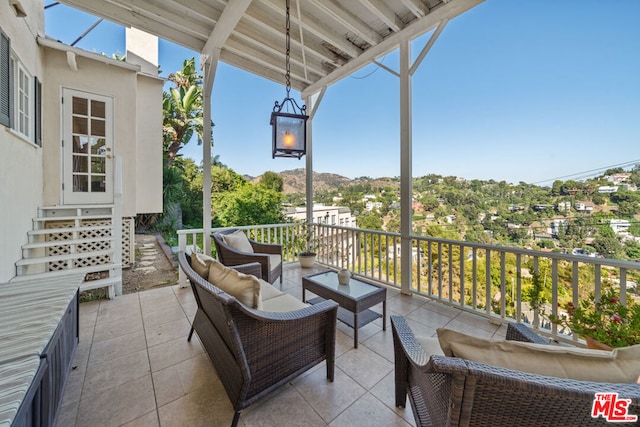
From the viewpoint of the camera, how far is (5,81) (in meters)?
2.42

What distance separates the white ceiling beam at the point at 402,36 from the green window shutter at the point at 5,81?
3891 millimetres

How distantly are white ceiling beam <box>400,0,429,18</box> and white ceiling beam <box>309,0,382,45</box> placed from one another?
626 millimetres

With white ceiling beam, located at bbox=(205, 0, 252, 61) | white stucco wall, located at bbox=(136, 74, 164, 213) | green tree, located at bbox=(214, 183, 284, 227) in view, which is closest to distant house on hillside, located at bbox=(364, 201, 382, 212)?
white ceiling beam, located at bbox=(205, 0, 252, 61)

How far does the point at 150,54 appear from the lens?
6.01 meters

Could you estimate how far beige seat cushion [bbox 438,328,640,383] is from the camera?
786 mm

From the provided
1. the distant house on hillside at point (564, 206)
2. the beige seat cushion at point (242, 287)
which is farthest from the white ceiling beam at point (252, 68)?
the distant house on hillside at point (564, 206)

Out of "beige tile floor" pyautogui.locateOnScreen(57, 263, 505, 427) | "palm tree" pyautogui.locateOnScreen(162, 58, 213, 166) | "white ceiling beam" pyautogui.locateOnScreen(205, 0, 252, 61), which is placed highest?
"palm tree" pyautogui.locateOnScreen(162, 58, 213, 166)

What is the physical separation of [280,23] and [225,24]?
2.59ft

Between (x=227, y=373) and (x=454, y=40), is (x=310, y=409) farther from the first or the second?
(x=454, y=40)

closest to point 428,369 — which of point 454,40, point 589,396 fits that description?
point 589,396

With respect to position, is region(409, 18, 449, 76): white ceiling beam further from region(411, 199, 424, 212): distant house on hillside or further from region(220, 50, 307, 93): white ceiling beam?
region(220, 50, 307, 93): white ceiling beam

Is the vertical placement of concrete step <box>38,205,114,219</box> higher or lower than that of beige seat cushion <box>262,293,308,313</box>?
higher

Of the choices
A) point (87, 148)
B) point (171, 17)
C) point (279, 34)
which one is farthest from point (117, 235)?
point (279, 34)

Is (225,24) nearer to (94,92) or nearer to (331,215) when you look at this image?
(94,92)
